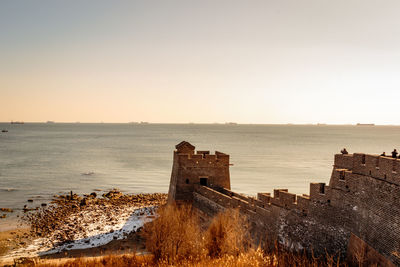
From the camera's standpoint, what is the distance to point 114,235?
2842 centimetres

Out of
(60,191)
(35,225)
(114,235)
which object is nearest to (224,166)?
(114,235)

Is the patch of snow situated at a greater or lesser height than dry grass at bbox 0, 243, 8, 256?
greater

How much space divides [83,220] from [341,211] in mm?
27013

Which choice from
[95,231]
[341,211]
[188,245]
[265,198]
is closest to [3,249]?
[95,231]

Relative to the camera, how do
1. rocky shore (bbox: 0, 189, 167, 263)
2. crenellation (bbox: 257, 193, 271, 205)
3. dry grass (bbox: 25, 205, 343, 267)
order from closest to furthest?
dry grass (bbox: 25, 205, 343, 267), crenellation (bbox: 257, 193, 271, 205), rocky shore (bbox: 0, 189, 167, 263)

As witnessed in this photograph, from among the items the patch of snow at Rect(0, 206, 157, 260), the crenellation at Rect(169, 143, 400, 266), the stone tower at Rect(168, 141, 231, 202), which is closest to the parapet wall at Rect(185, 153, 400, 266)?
Result: the crenellation at Rect(169, 143, 400, 266)

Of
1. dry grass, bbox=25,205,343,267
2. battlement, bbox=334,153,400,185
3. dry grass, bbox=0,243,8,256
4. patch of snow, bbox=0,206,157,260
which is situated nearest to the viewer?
battlement, bbox=334,153,400,185

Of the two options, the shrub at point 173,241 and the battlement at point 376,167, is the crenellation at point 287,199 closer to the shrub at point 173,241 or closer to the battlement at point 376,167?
the battlement at point 376,167

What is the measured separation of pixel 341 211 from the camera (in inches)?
573

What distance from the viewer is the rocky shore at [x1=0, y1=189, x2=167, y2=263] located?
26891 millimetres

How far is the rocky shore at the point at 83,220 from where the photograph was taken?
26891mm

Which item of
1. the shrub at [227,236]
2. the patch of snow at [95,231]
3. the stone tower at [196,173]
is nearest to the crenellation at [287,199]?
the shrub at [227,236]

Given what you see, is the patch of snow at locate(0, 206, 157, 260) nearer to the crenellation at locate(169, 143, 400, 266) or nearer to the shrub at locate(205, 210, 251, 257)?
the shrub at locate(205, 210, 251, 257)

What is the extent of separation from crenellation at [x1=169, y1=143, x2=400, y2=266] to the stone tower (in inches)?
260
